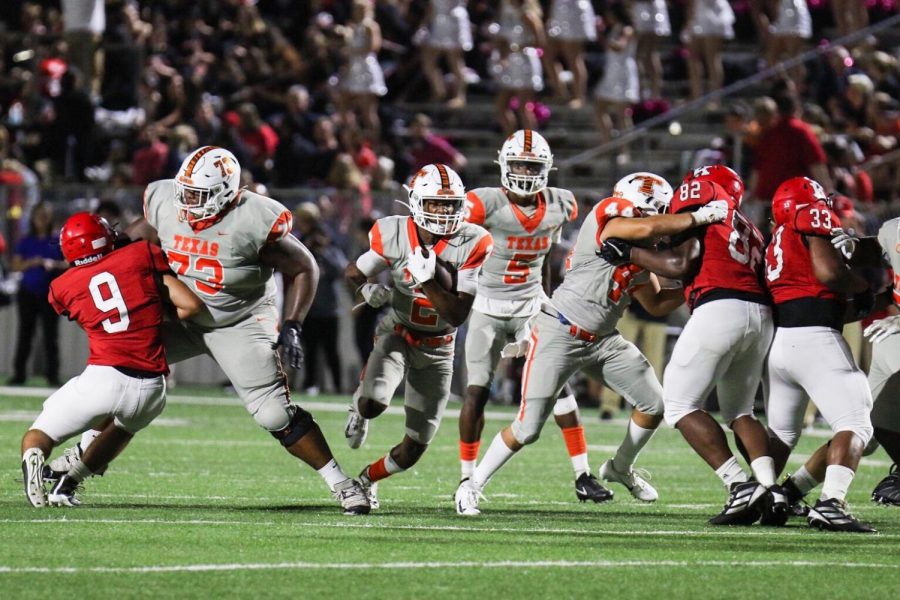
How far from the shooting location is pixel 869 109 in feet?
56.7

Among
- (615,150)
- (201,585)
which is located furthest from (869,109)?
(201,585)

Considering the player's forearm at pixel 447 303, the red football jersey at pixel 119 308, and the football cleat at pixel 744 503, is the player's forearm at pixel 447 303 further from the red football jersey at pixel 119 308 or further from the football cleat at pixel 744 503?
the football cleat at pixel 744 503

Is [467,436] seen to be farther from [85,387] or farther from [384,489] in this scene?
[85,387]

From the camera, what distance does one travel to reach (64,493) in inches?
332

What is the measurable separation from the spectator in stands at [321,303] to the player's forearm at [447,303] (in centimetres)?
830

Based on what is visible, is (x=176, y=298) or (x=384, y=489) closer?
(x=176, y=298)

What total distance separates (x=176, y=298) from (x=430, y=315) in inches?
53.6

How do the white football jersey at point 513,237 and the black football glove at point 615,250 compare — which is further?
the white football jersey at point 513,237

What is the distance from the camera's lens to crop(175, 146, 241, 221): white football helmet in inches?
329

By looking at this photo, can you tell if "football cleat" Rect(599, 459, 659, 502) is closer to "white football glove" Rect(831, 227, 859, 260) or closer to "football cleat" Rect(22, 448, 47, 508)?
"white football glove" Rect(831, 227, 859, 260)

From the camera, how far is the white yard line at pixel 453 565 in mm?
6250

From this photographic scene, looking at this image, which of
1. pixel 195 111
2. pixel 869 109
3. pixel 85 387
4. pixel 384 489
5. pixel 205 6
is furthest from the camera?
pixel 205 6

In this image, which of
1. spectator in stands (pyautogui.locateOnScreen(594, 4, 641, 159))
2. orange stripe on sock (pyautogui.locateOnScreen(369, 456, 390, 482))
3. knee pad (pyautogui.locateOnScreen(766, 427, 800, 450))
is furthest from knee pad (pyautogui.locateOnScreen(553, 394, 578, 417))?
spectator in stands (pyautogui.locateOnScreen(594, 4, 641, 159))

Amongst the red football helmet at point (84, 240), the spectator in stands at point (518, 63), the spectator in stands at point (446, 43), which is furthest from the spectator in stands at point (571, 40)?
the red football helmet at point (84, 240)
